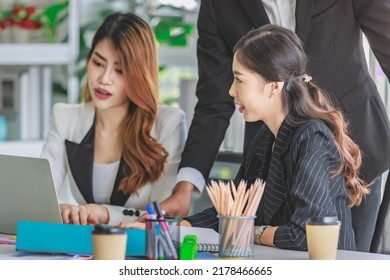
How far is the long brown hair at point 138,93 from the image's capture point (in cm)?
248

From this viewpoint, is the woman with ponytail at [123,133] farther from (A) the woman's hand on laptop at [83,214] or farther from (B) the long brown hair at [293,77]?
(B) the long brown hair at [293,77]

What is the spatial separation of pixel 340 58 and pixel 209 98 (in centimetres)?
43

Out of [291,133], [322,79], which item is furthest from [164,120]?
[291,133]

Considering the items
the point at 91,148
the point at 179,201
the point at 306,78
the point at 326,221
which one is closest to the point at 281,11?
the point at 306,78

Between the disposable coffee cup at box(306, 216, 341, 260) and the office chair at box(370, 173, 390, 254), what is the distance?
57cm

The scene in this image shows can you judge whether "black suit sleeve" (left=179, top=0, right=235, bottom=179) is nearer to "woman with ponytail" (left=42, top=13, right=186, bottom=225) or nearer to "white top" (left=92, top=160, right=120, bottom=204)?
"woman with ponytail" (left=42, top=13, right=186, bottom=225)

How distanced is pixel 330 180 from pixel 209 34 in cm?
72

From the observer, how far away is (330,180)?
1868 millimetres

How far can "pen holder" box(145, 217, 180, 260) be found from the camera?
1.43 metres

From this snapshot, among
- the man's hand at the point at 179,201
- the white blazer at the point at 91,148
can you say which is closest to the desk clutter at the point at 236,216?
the man's hand at the point at 179,201

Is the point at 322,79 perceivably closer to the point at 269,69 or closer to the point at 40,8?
the point at 269,69

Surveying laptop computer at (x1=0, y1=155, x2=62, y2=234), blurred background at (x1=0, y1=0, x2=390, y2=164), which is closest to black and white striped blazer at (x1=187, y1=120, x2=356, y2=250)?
laptop computer at (x1=0, y1=155, x2=62, y2=234)

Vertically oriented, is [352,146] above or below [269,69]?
below

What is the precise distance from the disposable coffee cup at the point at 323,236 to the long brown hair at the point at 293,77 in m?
0.46
